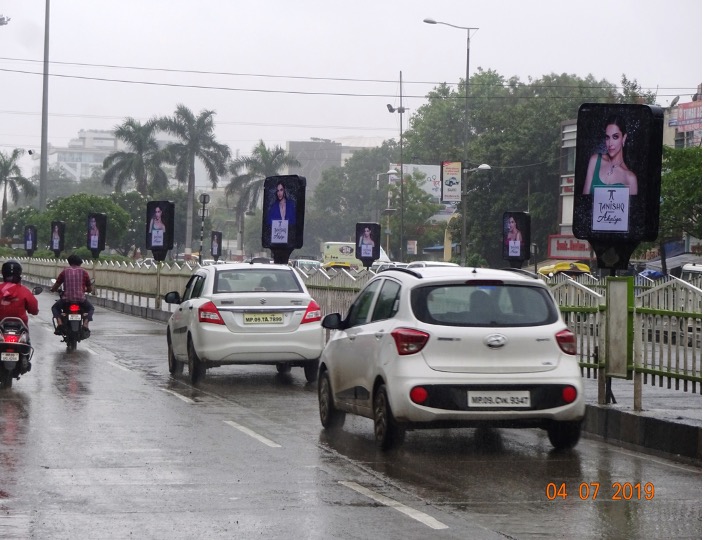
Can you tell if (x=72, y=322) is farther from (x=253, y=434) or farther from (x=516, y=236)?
(x=516, y=236)

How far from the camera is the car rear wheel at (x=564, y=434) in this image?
36.9 feet

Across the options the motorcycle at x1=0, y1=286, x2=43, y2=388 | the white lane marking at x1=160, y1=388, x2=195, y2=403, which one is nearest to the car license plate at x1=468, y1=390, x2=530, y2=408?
the white lane marking at x1=160, y1=388, x2=195, y2=403

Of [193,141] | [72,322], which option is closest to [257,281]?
[72,322]

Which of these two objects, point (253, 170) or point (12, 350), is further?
point (253, 170)

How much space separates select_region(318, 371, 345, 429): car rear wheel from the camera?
12.7 meters

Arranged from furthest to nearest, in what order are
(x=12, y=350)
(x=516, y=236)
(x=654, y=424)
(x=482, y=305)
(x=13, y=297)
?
(x=516, y=236) < (x=13, y=297) < (x=12, y=350) < (x=654, y=424) < (x=482, y=305)

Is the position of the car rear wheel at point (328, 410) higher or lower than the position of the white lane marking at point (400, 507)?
higher

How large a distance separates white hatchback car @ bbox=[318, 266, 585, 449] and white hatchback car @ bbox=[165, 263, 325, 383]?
6.05 meters

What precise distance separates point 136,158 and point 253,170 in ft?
35.9

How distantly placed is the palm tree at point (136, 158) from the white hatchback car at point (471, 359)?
97.1 m

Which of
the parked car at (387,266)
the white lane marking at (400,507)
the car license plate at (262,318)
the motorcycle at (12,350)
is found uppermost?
the parked car at (387,266)

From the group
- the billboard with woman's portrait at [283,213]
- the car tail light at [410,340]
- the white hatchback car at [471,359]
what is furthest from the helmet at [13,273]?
the billboard with woman's portrait at [283,213]
